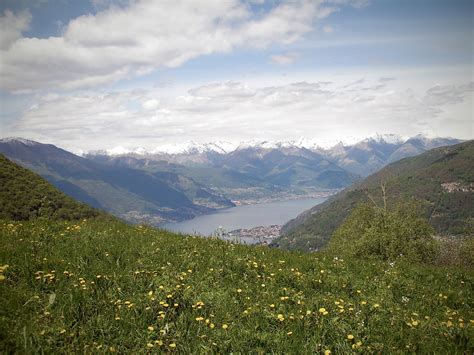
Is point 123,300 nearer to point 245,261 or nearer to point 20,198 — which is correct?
point 245,261

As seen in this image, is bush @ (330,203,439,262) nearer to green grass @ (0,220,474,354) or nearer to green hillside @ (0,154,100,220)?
green grass @ (0,220,474,354)

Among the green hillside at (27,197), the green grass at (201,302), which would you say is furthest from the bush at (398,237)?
the green hillside at (27,197)

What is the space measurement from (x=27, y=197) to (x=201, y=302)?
2485 inches

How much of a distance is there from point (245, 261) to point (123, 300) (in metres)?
4.23

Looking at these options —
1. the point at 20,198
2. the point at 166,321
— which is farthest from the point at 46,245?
the point at 20,198

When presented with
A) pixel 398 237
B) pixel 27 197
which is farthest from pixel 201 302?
pixel 27 197

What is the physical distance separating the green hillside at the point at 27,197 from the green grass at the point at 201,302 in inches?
1774

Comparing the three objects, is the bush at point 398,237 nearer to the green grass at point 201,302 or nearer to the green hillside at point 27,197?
the green grass at point 201,302

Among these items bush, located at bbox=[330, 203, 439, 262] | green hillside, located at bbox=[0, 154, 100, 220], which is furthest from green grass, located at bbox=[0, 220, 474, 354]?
green hillside, located at bbox=[0, 154, 100, 220]

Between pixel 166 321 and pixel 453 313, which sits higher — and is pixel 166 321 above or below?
above

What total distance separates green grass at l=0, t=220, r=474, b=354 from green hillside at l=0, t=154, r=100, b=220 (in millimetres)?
45063

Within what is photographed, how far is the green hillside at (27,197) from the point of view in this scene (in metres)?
52.4

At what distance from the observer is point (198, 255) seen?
10500 mm

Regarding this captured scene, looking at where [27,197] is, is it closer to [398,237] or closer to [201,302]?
[398,237]
